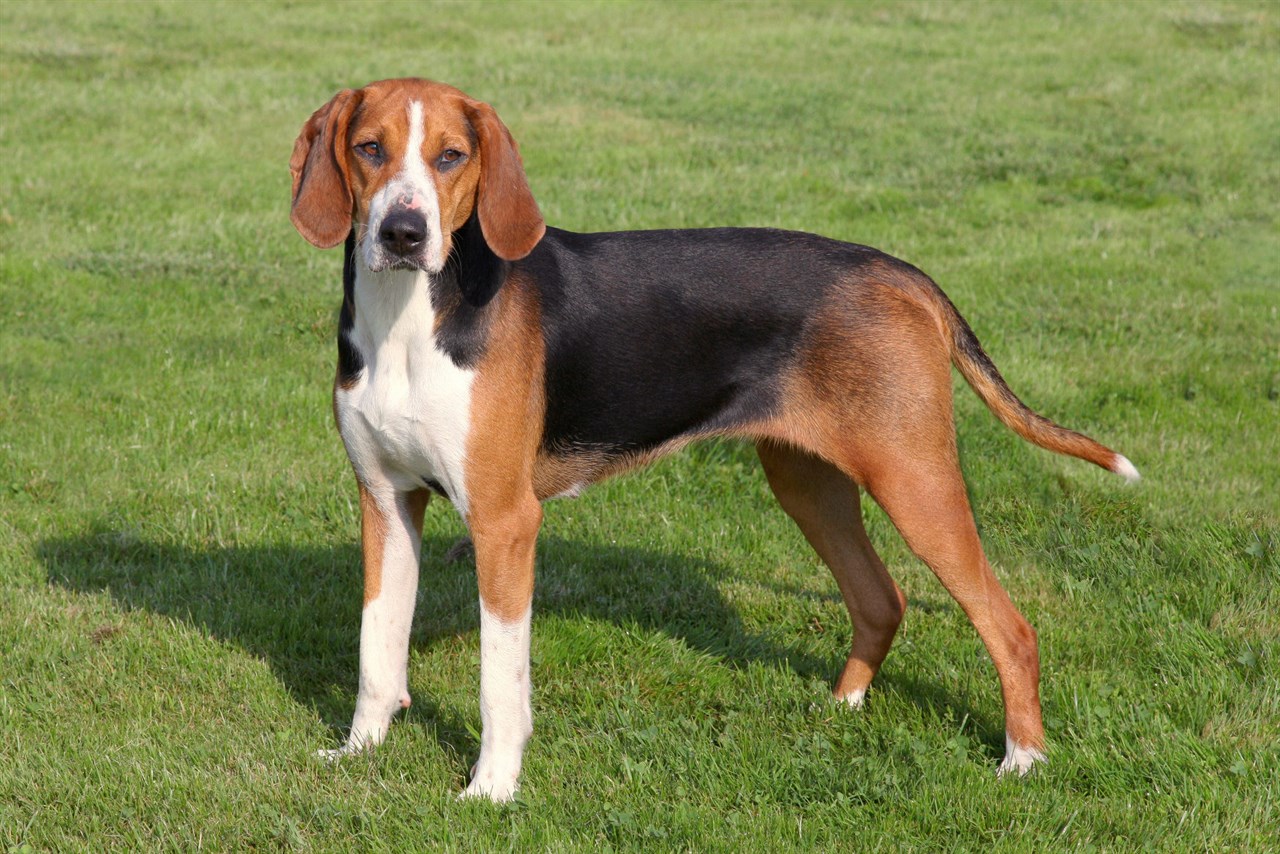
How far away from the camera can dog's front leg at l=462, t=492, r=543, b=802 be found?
438 centimetres

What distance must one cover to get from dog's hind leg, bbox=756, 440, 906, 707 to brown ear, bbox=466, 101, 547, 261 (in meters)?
1.45

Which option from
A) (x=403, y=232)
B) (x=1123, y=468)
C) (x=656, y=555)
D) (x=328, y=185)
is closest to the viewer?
(x=403, y=232)

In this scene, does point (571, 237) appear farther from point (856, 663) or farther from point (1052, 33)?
point (1052, 33)

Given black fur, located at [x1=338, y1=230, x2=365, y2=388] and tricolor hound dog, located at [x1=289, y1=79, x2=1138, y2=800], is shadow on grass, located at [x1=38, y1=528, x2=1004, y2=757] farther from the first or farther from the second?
black fur, located at [x1=338, y1=230, x2=365, y2=388]

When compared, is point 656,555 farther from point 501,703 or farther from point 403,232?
point 403,232

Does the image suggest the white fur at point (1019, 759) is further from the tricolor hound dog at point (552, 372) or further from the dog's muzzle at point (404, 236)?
the dog's muzzle at point (404, 236)

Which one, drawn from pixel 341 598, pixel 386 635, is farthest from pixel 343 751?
pixel 341 598

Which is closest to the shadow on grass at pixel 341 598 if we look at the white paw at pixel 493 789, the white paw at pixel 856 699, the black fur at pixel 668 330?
the white paw at pixel 856 699

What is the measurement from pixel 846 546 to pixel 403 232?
2.31m

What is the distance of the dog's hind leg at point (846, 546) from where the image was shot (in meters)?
5.22

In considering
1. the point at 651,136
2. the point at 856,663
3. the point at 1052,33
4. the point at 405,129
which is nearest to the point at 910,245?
the point at 651,136

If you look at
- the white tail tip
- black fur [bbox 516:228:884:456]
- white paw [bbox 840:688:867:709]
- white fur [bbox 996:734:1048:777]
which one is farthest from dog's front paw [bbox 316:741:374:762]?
the white tail tip

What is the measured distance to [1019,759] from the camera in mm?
4660

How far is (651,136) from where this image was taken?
14.4m
